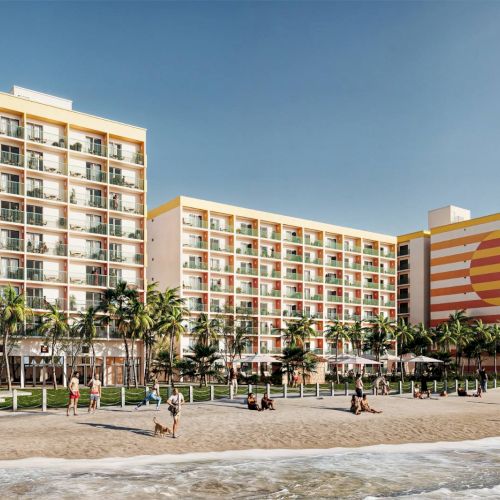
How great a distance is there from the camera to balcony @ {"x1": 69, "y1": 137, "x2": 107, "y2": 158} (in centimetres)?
6328

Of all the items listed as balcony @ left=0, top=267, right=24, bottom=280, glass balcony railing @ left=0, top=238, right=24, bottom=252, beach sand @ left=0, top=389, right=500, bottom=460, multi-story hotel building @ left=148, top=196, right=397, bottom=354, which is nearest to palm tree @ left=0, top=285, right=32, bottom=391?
balcony @ left=0, top=267, right=24, bottom=280

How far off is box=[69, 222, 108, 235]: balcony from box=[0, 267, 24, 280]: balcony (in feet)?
21.1

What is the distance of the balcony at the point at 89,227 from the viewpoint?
62594 millimetres

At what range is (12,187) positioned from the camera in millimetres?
59250

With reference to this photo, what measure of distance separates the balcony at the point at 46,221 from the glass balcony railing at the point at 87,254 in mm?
2484

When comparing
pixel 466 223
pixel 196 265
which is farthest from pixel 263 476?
pixel 466 223

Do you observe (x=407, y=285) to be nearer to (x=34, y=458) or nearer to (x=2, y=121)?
(x=2, y=121)

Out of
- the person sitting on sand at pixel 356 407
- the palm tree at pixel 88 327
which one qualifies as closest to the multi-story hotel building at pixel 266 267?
the palm tree at pixel 88 327

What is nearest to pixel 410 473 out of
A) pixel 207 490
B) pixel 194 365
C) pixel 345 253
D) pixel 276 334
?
pixel 207 490

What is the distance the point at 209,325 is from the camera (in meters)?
65.0

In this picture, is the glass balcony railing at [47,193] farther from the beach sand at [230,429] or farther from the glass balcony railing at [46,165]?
the beach sand at [230,429]

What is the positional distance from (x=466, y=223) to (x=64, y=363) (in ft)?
206

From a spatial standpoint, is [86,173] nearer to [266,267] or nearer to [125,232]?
[125,232]

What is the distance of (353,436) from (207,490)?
10.6 metres
